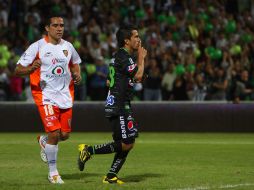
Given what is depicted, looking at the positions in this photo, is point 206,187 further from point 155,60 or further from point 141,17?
point 141,17

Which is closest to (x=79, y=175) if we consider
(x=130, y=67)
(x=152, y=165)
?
(x=152, y=165)

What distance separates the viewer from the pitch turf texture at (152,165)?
38.5 ft

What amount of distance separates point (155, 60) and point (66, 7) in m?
4.64

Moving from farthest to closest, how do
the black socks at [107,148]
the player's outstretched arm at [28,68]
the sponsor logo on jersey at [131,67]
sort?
the player's outstretched arm at [28,68] → the black socks at [107,148] → the sponsor logo on jersey at [131,67]

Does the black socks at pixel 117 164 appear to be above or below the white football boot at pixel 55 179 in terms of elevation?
above

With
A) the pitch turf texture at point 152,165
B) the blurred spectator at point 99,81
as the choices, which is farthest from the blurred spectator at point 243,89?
the blurred spectator at point 99,81

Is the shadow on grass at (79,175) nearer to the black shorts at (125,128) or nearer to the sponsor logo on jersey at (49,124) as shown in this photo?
the sponsor logo on jersey at (49,124)

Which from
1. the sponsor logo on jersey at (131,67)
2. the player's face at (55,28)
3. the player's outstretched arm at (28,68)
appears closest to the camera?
the sponsor logo on jersey at (131,67)

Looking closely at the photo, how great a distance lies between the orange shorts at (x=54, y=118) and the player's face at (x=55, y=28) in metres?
1.04

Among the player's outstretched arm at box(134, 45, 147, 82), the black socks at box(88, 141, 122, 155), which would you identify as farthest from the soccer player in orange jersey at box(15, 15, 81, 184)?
the player's outstretched arm at box(134, 45, 147, 82)

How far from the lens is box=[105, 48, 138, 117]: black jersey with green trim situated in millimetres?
11703

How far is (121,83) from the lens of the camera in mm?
11773

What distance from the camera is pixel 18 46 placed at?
27.7 metres

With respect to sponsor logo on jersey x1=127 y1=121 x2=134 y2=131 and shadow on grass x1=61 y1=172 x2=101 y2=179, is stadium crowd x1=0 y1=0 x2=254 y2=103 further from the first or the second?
sponsor logo on jersey x1=127 y1=121 x2=134 y2=131
